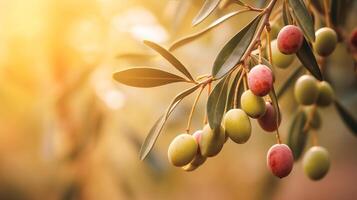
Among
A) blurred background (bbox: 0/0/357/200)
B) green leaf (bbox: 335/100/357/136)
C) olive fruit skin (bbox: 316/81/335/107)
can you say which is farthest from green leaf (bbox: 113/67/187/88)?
blurred background (bbox: 0/0/357/200)

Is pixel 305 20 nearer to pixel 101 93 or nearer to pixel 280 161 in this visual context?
pixel 280 161

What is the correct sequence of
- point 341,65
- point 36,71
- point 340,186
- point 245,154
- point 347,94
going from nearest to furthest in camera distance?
point 347,94 → point 341,65 → point 36,71 → point 245,154 → point 340,186

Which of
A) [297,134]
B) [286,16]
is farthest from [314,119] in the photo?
[286,16]

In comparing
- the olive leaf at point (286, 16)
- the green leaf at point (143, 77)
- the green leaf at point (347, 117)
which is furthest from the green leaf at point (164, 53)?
the green leaf at point (347, 117)

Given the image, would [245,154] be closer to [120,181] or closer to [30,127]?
[120,181]

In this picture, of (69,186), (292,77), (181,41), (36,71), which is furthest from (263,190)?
Answer: (181,41)
